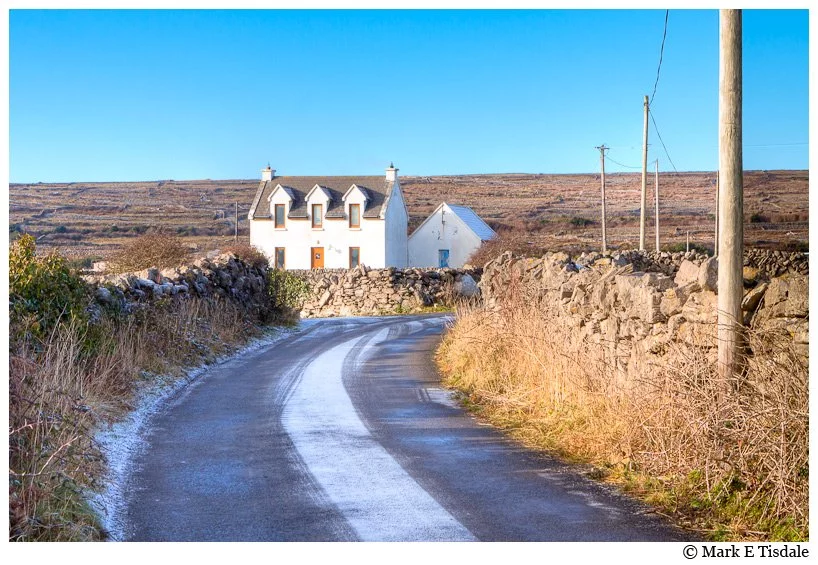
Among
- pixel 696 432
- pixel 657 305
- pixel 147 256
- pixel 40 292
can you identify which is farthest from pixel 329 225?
pixel 696 432

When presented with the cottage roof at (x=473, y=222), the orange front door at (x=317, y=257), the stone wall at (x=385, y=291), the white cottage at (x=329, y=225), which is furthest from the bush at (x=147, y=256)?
the cottage roof at (x=473, y=222)

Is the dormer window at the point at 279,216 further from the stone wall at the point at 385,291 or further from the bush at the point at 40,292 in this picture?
the bush at the point at 40,292

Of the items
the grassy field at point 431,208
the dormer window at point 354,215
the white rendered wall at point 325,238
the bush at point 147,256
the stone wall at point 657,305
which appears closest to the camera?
the stone wall at point 657,305

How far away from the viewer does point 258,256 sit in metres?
26.1

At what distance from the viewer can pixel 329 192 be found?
50.8m

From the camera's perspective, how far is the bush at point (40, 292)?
10594mm

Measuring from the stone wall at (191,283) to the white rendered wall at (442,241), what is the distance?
28.9 metres

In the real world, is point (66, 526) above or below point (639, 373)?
Result: below

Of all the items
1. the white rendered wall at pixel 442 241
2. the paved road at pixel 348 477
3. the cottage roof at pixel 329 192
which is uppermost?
the cottage roof at pixel 329 192

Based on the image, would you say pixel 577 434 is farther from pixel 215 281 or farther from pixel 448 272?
pixel 448 272

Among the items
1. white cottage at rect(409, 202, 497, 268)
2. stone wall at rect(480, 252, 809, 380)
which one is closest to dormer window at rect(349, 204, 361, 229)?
white cottage at rect(409, 202, 497, 268)

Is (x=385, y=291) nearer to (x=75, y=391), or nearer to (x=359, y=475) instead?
(x=75, y=391)

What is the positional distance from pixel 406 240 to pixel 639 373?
4676 cm

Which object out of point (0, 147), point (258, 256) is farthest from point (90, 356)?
point (258, 256)
